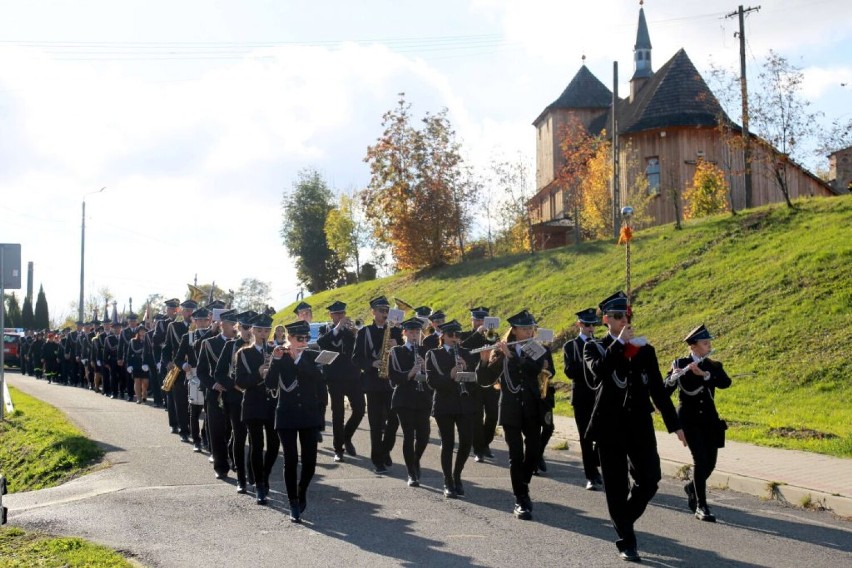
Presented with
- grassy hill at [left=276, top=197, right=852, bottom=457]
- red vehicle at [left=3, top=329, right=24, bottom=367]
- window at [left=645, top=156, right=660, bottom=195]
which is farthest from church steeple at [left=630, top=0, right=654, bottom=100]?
red vehicle at [left=3, top=329, right=24, bottom=367]

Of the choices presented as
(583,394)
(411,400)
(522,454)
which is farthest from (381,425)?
(522,454)

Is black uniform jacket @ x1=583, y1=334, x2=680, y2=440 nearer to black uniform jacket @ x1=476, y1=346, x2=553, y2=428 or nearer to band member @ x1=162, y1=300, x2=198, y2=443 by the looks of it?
black uniform jacket @ x1=476, y1=346, x2=553, y2=428

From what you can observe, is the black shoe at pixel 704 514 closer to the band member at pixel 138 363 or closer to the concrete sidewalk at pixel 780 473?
the concrete sidewalk at pixel 780 473

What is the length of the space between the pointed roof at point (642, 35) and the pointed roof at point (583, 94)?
3.75 meters

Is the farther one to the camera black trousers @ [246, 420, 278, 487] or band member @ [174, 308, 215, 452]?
band member @ [174, 308, 215, 452]

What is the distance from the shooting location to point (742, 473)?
11070 millimetres

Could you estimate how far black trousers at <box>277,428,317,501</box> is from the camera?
8.91 metres

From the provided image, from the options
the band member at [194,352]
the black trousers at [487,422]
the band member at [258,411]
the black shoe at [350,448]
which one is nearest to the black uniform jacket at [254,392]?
the band member at [258,411]

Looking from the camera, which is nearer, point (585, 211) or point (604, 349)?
point (604, 349)

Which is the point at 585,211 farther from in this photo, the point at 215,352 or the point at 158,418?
the point at 215,352

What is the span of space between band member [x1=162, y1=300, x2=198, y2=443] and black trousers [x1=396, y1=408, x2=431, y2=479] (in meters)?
4.10

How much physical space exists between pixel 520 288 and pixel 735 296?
11634 mm

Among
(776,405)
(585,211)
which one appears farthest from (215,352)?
(585,211)

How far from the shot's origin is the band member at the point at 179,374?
47.6ft
